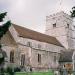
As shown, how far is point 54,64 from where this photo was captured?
56125 millimetres

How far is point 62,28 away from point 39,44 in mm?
13727

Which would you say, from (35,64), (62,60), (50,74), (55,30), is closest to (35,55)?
(35,64)

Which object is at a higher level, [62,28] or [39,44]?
[62,28]

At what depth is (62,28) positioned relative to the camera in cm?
6419

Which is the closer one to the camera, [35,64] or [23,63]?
[23,63]

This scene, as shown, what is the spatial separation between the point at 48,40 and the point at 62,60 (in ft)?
18.2

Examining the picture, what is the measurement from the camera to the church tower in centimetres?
6388

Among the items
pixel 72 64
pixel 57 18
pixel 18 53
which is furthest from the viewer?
pixel 57 18

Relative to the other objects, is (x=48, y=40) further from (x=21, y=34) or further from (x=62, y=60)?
(x=21, y=34)

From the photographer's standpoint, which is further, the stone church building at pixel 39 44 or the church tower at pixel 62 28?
the church tower at pixel 62 28

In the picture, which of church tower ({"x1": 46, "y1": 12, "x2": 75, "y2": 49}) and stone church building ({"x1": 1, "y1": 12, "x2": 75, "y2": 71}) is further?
church tower ({"x1": 46, "y1": 12, "x2": 75, "y2": 49})

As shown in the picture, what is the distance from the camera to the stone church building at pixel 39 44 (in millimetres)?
45719

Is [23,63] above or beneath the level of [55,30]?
beneath

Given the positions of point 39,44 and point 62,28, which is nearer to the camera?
point 39,44
